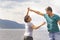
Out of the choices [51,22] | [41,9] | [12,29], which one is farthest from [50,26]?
[12,29]

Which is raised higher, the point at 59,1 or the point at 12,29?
the point at 59,1

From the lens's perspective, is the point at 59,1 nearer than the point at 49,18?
No

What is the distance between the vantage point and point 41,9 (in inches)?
121

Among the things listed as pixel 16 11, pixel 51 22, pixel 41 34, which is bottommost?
pixel 41 34

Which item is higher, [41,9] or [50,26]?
[41,9]

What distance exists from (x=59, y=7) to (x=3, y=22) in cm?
104

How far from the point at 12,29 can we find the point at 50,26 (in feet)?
3.71

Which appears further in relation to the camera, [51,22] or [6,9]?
[6,9]

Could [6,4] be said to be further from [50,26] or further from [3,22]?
[50,26]

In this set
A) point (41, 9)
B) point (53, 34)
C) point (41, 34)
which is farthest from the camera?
point (41, 34)

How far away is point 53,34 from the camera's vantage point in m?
2.42

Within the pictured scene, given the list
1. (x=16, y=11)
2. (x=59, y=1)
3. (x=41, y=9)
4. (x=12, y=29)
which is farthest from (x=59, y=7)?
(x=12, y=29)

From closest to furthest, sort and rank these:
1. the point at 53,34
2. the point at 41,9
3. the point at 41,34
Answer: the point at 53,34 < the point at 41,9 < the point at 41,34

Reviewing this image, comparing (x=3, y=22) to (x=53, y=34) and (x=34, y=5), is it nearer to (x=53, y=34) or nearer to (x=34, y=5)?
(x=34, y=5)
